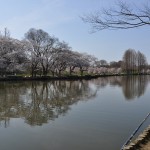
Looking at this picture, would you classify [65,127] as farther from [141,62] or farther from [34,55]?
[141,62]

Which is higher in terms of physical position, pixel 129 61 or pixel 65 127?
pixel 129 61

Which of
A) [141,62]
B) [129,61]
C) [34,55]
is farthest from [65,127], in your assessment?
[141,62]

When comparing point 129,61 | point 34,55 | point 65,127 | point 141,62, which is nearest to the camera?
point 65,127

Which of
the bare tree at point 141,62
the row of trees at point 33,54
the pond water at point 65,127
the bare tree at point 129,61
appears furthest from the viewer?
the bare tree at point 141,62

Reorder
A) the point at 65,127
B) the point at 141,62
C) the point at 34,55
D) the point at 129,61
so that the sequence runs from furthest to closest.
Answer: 1. the point at 141,62
2. the point at 129,61
3. the point at 34,55
4. the point at 65,127

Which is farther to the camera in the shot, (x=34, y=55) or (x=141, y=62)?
(x=141, y=62)

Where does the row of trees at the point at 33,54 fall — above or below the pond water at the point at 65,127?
above

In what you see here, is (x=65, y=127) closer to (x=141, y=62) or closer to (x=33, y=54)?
(x=33, y=54)

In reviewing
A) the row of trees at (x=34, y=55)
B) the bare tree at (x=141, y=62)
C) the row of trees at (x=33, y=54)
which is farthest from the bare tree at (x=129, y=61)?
the row of trees at (x=33, y=54)

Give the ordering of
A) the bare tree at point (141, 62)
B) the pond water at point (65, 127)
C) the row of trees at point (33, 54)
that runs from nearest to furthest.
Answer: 1. the pond water at point (65, 127)
2. the row of trees at point (33, 54)
3. the bare tree at point (141, 62)

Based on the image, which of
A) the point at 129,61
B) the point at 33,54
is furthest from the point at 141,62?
the point at 33,54

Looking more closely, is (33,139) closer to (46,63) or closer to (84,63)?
(46,63)

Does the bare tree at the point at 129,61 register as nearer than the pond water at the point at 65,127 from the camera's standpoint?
No

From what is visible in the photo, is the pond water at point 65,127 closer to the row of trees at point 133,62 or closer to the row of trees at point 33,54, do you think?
the row of trees at point 33,54
